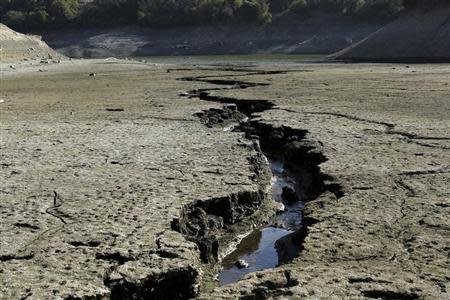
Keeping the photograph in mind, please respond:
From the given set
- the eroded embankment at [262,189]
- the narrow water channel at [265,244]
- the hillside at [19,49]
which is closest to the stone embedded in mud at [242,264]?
the narrow water channel at [265,244]

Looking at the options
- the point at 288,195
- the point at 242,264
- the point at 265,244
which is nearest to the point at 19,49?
the point at 288,195

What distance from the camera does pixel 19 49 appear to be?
38406 mm

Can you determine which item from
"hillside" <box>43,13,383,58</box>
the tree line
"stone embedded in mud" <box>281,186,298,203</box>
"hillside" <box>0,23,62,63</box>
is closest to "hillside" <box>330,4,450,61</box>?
"hillside" <box>43,13,383,58</box>

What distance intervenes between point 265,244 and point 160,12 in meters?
70.8

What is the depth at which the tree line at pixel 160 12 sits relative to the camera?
69.6 meters

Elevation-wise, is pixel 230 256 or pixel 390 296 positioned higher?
pixel 390 296

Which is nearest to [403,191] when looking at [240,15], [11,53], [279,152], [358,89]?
[279,152]

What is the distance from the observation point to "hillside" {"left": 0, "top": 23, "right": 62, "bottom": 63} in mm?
35031

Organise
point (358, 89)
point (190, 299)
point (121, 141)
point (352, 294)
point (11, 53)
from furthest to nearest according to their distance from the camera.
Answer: point (11, 53), point (358, 89), point (121, 141), point (190, 299), point (352, 294)

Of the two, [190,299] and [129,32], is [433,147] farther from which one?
[129,32]

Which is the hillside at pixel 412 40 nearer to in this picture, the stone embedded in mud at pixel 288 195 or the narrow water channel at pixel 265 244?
the stone embedded in mud at pixel 288 195

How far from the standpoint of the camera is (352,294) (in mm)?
2916

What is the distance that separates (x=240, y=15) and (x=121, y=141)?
65.1m

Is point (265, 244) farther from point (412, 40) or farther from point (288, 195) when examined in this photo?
point (412, 40)
